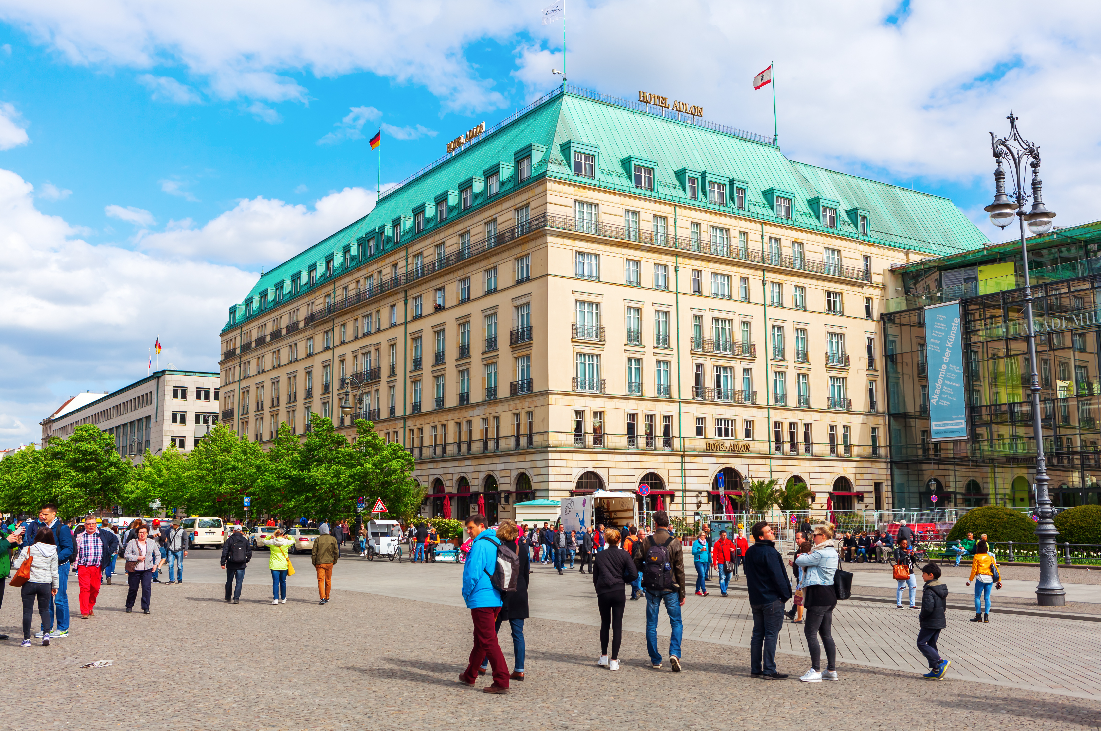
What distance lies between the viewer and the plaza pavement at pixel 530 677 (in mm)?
9578

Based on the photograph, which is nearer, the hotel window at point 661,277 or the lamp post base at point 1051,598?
the lamp post base at point 1051,598

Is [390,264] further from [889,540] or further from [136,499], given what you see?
[889,540]

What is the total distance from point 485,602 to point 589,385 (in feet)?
154

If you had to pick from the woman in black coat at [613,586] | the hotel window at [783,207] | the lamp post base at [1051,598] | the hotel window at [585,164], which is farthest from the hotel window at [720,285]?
the woman in black coat at [613,586]

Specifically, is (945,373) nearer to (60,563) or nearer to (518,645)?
(518,645)

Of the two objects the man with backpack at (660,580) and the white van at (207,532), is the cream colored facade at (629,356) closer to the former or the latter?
the white van at (207,532)

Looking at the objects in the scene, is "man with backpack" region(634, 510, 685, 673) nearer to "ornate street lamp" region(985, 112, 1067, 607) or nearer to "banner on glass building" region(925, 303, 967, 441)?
"ornate street lamp" region(985, 112, 1067, 607)

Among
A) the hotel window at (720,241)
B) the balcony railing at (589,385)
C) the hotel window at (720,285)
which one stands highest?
the hotel window at (720,241)

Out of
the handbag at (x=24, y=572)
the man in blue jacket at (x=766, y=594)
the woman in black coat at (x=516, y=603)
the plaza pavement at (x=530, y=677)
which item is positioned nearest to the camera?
the plaza pavement at (x=530, y=677)

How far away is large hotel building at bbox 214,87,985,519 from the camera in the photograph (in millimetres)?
58125

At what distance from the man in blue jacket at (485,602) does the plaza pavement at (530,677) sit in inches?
14.3

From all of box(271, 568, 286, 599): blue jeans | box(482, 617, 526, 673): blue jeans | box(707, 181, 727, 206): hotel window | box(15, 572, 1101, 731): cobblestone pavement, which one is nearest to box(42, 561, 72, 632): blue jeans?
box(15, 572, 1101, 731): cobblestone pavement

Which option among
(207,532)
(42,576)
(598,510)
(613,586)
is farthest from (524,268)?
(613,586)

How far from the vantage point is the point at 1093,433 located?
193ft
